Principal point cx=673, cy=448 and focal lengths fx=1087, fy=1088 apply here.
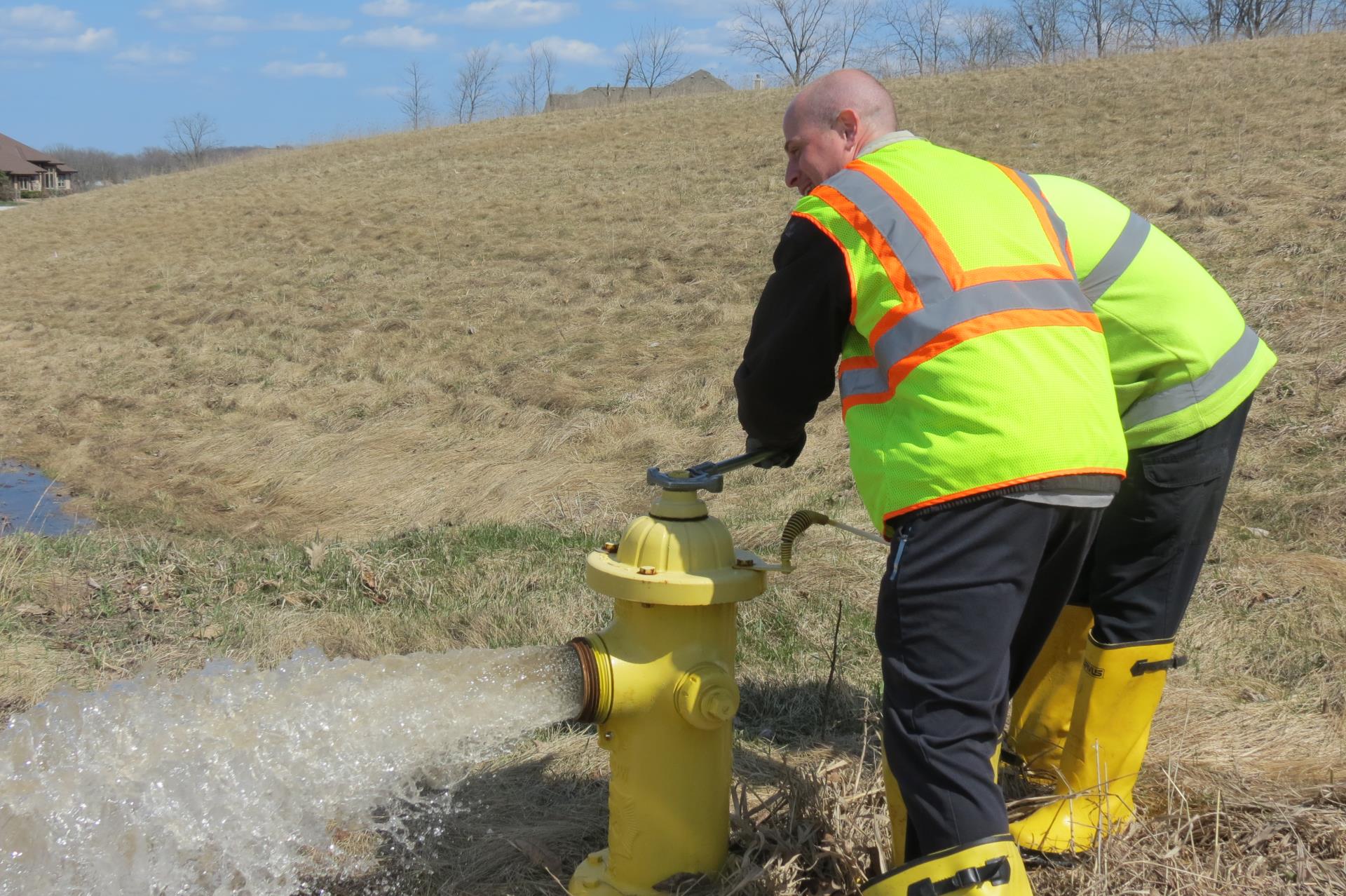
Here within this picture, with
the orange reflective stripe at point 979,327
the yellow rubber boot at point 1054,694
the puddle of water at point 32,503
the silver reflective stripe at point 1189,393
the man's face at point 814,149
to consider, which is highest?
the man's face at point 814,149

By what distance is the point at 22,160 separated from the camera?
70.1 m

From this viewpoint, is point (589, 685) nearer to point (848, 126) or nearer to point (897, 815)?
point (897, 815)

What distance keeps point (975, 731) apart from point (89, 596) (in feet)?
13.3

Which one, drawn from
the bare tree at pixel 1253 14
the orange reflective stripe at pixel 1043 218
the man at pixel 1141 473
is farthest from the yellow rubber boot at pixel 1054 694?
the bare tree at pixel 1253 14

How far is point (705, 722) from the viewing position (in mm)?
2229

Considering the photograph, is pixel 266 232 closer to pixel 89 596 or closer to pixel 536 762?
pixel 89 596

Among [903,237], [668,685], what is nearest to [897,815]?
[668,685]

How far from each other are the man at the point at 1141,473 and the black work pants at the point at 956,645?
0.74 metres

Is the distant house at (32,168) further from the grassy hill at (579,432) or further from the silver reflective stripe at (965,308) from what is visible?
the silver reflective stripe at (965,308)

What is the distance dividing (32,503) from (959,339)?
8247 millimetres

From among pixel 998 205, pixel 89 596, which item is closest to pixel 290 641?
pixel 89 596

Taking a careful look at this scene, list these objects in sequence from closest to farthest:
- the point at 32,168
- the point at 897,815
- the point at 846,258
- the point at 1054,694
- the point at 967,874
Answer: the point at 967,874 → the point at 846,258 → the point at 897,815 → the point at 1054,694 → the point at 32,168

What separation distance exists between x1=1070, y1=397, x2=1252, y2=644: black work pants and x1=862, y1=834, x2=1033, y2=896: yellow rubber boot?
0.93m

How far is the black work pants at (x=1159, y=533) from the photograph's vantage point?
2506mm
